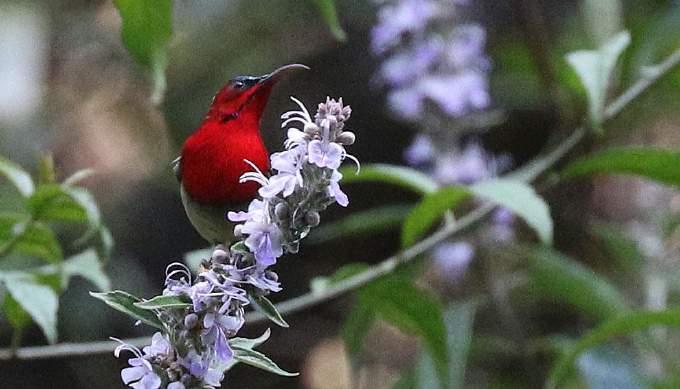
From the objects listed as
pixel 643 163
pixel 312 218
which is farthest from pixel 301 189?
pixel 643 163

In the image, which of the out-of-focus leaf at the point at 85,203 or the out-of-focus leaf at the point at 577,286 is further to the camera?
the out-of-focus leaf at the point at 577,286

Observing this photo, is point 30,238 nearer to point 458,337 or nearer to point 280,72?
point 280,72

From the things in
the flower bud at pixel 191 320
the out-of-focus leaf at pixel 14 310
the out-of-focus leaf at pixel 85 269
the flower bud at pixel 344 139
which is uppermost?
the flower bud at pixel 344 139

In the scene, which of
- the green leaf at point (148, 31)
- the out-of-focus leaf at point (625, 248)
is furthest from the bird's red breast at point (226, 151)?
the out-of-focus leaf at point (625, 248)

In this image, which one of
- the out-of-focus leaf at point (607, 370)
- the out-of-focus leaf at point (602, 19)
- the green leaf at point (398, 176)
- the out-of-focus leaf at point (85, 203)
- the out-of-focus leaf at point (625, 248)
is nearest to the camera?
the out-of-focus leaf at point (85, 203)

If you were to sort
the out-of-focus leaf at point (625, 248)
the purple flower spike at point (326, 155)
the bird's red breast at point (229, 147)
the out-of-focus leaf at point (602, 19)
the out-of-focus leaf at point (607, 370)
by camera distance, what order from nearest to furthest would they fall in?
1. the purple flower spike at point (326, 155)
2. the bird's red breast at point (229, 147)
3. the out-of-focus leaf at point (607, 370)
4. the out-of-focus leaf at point (625, 248)
5. the out-of-focus leaf at point (602, 19)

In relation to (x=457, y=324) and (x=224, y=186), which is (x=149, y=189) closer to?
(x=457, y=324)

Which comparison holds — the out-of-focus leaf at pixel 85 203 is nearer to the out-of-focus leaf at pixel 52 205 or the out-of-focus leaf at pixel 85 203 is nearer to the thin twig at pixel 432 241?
the out-of-focus leaf at pixel 52 205
